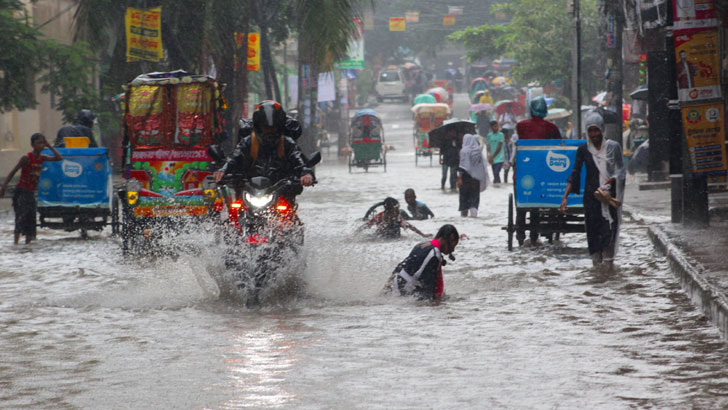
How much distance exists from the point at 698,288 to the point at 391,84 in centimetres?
7683

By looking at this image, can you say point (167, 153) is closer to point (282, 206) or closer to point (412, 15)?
point (282, 206)

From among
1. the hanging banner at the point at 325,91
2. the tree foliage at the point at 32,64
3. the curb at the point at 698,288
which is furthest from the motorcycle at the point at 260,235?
the hanging banner at the point at 325,91

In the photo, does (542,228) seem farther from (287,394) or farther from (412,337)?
(287,394)

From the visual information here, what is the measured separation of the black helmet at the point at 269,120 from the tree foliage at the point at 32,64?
14.6 meters

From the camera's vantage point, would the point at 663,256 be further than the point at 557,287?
Yes

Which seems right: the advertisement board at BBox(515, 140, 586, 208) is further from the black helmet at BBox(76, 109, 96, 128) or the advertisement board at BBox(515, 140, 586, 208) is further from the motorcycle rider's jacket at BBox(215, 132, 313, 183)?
the black helmet at BBox(76, 109, 96, 128)

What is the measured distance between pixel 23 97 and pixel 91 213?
1007cm

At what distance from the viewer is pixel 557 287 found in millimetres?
10914

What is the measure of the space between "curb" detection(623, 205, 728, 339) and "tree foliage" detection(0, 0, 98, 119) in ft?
47.0

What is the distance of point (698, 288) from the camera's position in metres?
9.52

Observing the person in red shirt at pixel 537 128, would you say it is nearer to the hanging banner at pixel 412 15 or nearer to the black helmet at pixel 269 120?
the black helmet at pixel 269 120

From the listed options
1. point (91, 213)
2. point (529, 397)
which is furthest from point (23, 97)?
point (529, 397)

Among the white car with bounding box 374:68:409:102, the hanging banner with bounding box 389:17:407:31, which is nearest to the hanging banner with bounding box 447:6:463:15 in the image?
the white car with bounding box 374:68:409:102

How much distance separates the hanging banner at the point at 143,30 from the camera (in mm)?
23172
